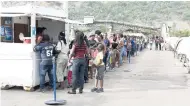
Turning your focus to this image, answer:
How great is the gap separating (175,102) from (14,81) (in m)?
4.26

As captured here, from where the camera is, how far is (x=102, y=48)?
10266mm

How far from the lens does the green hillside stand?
117812mm

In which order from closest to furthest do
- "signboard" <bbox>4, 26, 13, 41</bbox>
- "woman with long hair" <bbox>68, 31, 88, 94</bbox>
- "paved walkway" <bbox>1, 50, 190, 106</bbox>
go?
1. "paved walkway" <bbox>1, 50, 190, 106</bbox>
2. "woman with long hair" <bbox>68, 31, 88, 94</bbox>
3. "signboard" <bbox>4, 26, 13, 41</bbox>

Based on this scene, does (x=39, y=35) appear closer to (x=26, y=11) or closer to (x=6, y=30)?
(x=26, y=11)

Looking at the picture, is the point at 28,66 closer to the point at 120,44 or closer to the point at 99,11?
the point at 120,44

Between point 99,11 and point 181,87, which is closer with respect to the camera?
point 181,87

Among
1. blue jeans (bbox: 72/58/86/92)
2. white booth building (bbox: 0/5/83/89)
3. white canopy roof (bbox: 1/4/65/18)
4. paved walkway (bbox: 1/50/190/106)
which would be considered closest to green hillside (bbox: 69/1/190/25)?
paved walkway (bbox: 1/50/190/106)

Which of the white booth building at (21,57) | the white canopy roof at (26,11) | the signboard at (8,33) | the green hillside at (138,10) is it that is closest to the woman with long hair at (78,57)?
the white booth building at (21,57)

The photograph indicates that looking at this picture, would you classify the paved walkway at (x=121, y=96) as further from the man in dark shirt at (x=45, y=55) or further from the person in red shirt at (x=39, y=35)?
the person in red shirt at (x=39, y=35)

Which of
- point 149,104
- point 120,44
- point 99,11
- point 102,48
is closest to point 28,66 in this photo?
point 102,48

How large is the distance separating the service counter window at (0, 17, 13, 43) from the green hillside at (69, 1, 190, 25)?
9966 centimetres

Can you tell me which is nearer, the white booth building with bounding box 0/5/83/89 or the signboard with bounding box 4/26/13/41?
the white booth building with bounding box 0/5/83/89

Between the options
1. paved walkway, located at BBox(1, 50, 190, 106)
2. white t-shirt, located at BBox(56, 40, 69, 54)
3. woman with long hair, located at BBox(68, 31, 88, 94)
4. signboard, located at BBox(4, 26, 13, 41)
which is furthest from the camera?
signboard, located at BBox(4, 26, 13, 41)

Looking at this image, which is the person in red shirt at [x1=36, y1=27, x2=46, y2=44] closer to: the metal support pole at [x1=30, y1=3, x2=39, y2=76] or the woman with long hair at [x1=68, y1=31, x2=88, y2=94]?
the metal support pole at [x1=30, y1=3, x2=39, y2=76]
